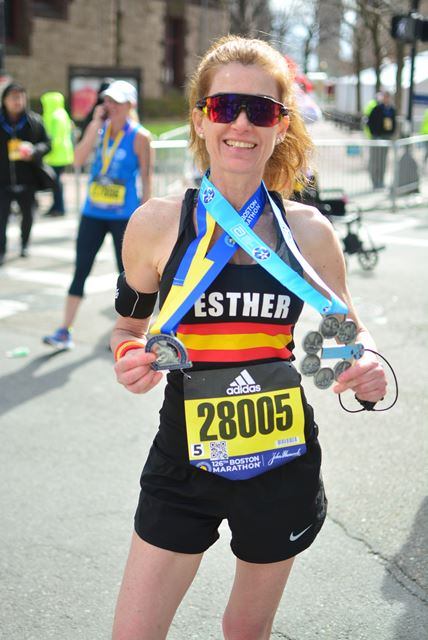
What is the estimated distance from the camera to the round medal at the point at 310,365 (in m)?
2.17

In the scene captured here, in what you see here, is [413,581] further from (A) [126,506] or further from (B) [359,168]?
(B) [359,168]

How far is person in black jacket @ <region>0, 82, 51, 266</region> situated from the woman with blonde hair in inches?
334

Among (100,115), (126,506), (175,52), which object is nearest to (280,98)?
(126,506)

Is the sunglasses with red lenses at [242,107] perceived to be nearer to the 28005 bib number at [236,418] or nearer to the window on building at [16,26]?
the 28005 bib number at [236,418]

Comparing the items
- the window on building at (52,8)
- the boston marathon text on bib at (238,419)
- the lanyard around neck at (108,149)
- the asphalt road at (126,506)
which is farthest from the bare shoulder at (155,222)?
the window on building at (52,8)

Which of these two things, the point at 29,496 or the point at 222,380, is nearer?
the point at 222,380

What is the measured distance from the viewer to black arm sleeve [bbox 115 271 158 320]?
240 centimetres

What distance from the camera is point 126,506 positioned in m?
4.20

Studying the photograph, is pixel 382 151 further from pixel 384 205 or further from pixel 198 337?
pixel 198 337

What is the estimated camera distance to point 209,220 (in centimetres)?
223

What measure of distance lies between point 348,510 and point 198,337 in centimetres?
223

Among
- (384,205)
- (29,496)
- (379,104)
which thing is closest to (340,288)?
(29,496)

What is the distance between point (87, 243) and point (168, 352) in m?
4.87

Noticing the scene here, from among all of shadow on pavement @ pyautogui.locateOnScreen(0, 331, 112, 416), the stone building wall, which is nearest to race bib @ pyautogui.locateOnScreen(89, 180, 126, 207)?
shadow on pavement @ pyautogui.locateOnScreen(0, 331, 112, 416)
